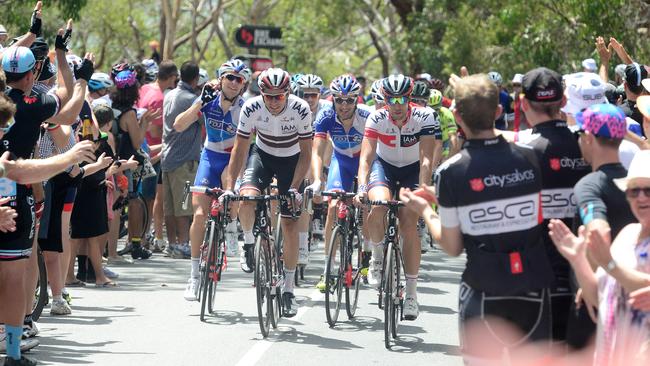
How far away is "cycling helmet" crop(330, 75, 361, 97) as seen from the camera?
12.9 meters

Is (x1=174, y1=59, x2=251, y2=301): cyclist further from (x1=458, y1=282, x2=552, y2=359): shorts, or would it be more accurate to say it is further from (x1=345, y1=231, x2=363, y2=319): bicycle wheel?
(x1=458, y1=282, x2=552, y2=359): shorts

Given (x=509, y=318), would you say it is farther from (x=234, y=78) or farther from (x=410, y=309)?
(x=234, y=78)

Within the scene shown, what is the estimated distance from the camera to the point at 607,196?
20.1 ft

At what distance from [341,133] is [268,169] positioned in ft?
5.31

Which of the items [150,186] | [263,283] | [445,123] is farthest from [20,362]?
[445,123]

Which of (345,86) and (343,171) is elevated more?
(345,86)

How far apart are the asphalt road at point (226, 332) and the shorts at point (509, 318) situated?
3323 millimetres

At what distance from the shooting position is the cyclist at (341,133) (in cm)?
1300

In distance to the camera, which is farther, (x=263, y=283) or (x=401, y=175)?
(x=401, y=175)

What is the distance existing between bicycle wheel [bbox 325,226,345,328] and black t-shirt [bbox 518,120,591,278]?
4233 millimetres

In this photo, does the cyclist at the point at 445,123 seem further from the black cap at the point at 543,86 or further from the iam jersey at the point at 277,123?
the black cap at the point at 543,86

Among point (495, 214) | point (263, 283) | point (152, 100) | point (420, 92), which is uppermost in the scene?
point (152, 100)

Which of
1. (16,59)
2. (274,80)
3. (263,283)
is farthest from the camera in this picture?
(274,80)

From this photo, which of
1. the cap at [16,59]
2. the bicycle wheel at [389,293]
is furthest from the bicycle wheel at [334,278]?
the cap at [16,59]
